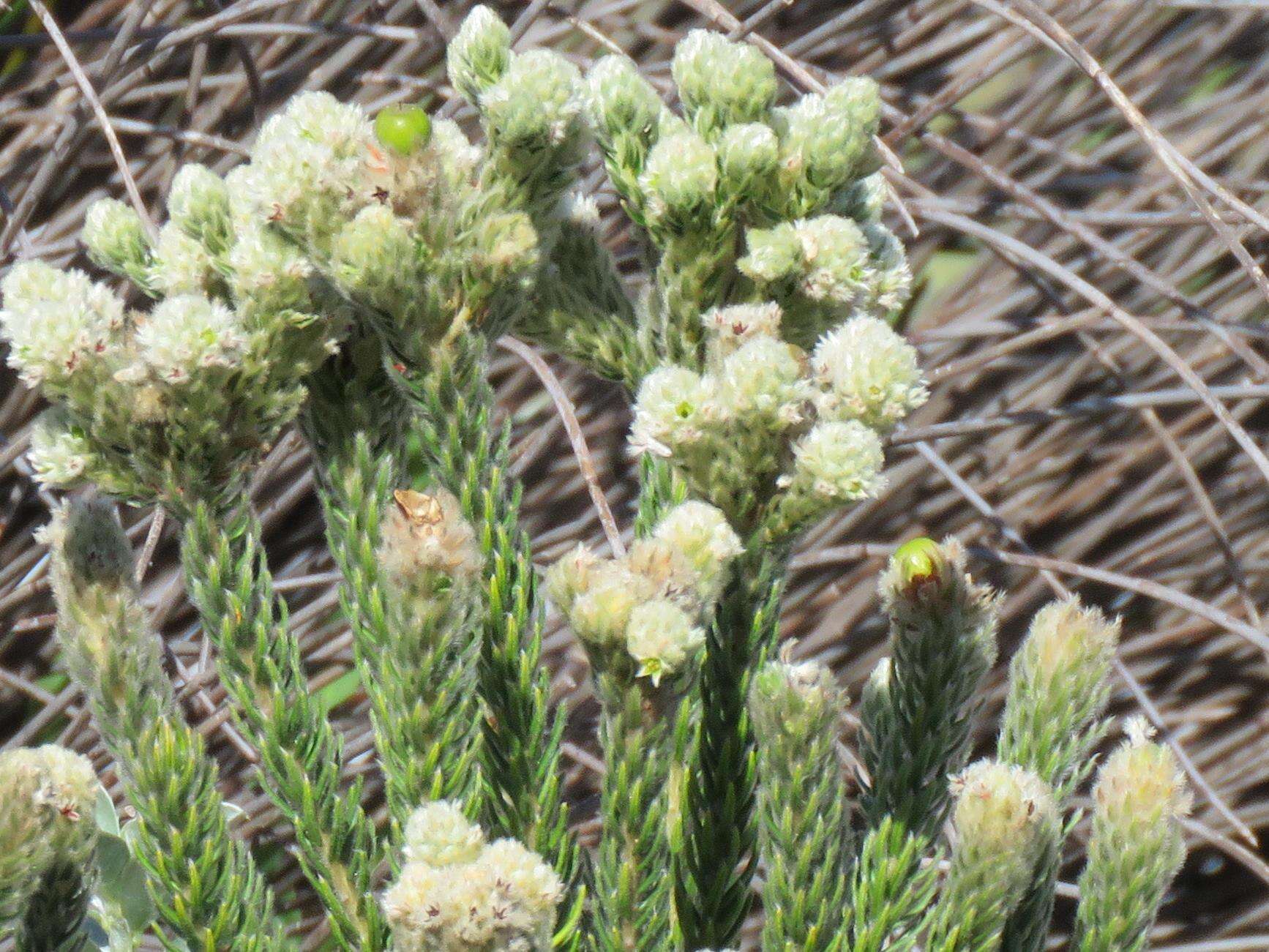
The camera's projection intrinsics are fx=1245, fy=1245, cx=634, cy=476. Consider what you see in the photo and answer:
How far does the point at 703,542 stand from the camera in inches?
23.9

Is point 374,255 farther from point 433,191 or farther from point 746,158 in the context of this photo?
point 746,158

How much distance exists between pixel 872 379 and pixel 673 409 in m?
0.10

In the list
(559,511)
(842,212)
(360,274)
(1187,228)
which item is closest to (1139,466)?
(1187,228)

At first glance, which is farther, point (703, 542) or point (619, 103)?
point (619, 103)

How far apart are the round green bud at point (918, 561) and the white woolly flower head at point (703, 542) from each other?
0.12 meters

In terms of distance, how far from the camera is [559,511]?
1.38 meters

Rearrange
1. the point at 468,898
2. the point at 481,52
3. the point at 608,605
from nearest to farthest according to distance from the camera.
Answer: the point at 468,898, the point at 608,605, the point at 481,52

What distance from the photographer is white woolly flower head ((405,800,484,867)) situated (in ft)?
1.77

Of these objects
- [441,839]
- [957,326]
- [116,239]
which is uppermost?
[116,239]

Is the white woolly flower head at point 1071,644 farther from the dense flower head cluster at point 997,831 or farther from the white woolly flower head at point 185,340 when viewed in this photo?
the white woolly flower head at point 185,340

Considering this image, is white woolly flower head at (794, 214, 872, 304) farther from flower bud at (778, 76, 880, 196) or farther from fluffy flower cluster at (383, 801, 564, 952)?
fluffy flower cluster at (383, 801, 564, 952)

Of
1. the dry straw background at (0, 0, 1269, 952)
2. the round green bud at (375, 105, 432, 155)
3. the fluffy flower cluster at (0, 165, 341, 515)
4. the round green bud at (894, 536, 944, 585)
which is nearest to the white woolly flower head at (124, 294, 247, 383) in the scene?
the fluffy flower cluster at (0, 165, 341, 515)

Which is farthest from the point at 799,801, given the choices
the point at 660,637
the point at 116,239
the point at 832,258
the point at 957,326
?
the point at 957,326

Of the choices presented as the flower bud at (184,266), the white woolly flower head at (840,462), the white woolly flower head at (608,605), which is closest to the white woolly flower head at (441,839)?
the white woolly flower head at (608,605)
